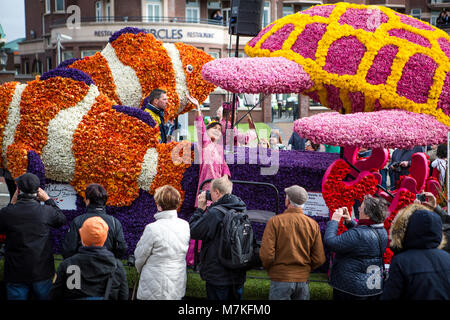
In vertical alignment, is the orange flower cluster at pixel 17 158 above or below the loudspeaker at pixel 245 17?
below

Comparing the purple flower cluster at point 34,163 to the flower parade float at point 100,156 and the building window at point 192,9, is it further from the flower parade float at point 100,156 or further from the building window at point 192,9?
the building window at point 192,9

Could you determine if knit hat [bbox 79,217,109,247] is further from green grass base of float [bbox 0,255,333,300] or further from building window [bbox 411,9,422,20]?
building window [bbox 411,9,422,20]

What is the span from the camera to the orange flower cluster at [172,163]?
20.7 feet

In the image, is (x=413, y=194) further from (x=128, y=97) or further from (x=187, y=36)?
(x=187, y=36)

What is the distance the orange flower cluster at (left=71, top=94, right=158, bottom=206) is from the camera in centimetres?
618

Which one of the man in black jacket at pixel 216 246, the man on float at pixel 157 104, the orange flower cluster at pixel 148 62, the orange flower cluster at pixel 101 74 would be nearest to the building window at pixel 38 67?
the orange flower cluster at pixel 101 74

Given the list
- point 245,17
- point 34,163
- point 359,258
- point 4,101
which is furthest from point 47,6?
point 359,258

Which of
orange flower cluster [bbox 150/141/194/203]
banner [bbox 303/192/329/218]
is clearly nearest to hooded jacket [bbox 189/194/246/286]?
orange flower cluster [bbox 150/141/194/203]

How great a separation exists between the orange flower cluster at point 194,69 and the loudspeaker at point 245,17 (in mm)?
646

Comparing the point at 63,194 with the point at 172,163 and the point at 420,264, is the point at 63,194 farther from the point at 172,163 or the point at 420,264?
the point at 420,264

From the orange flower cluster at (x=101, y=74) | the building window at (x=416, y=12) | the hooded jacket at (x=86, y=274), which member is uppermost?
the building window at (x=416, y=12)

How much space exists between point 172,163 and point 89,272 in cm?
273

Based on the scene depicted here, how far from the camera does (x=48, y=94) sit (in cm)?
634

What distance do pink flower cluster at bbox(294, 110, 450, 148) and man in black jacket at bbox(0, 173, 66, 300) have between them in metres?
2.77
